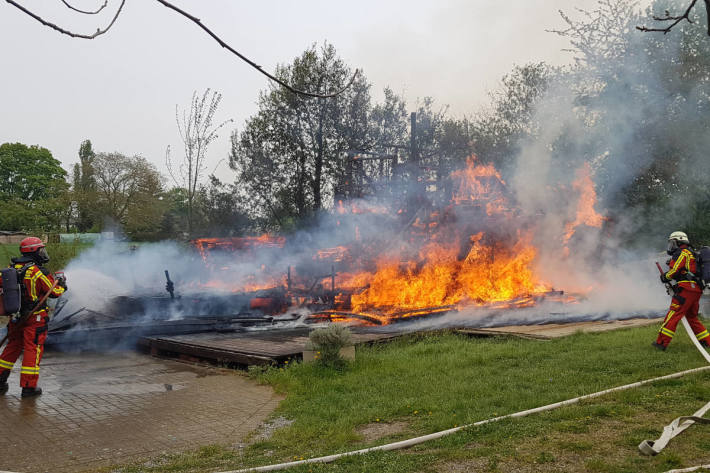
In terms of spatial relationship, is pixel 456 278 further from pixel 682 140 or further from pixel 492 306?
pixel 682 140

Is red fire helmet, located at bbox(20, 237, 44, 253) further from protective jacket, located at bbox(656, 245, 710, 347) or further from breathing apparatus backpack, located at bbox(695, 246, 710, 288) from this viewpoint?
breathing apparatus backpack, located at bbox(695, 246, 710, 288)

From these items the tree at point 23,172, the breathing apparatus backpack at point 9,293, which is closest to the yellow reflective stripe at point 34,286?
the breathing apparatus backpack at point 9,293

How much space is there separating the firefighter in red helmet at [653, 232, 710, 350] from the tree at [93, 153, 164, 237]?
34.3m

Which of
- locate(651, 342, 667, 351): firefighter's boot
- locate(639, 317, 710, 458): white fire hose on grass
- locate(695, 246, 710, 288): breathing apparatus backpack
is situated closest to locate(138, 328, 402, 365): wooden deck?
locate(651, 342, 667, 351): firefighter's boot

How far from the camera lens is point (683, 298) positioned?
8.12 metres

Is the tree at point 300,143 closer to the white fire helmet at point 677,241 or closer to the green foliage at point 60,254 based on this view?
the green foliage at point 60,254

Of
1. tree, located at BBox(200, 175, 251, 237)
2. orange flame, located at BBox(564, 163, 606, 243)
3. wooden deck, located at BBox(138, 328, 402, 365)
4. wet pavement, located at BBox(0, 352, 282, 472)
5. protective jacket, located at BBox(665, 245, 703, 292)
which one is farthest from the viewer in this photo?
tree, located at BBox(200, 175, 251, 237)

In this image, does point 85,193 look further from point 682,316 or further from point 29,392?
point 682,316

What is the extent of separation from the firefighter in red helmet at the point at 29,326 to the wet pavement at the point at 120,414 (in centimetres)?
29

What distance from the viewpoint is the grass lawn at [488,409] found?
4.19 meters

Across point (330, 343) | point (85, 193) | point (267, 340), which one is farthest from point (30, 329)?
point (85, 193)

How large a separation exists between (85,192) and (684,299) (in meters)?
36.5

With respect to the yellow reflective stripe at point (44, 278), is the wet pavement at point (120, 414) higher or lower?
lower

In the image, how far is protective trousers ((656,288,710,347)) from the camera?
8023mm
